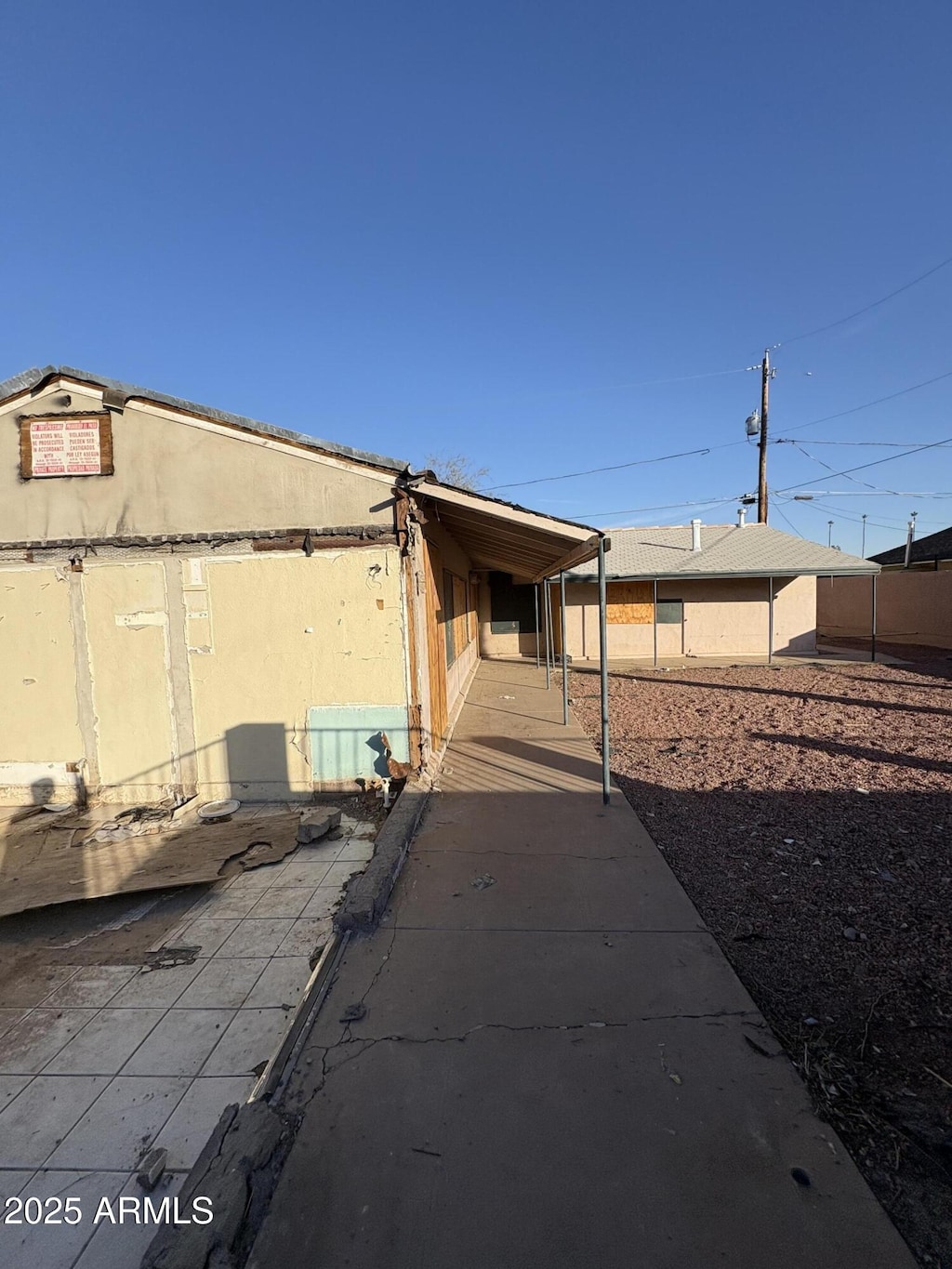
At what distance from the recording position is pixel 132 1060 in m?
2.77

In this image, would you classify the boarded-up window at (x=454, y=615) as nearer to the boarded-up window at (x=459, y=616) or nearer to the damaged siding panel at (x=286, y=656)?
the boarded-up window at (x=459, y=616)

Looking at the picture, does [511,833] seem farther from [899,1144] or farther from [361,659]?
[899,1144]

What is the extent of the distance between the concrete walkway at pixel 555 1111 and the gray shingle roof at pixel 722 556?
455 inches

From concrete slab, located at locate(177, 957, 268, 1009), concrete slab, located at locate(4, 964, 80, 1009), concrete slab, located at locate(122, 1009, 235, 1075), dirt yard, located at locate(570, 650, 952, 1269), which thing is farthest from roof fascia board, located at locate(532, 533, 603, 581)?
concrete slab, located at locate(4, 964, 80, 1009)

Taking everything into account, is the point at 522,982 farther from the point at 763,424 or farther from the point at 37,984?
the point at 763,424

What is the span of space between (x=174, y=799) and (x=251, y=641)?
6.31 ft

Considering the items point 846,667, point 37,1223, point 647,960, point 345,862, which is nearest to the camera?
point 37,1223

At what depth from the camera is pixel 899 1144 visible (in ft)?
6.82

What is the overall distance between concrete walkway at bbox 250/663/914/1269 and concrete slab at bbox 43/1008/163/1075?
965 millimetres

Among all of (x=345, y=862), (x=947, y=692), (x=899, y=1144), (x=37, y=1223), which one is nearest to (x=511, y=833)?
(x=345, y=862)

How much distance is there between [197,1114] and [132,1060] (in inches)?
23.2

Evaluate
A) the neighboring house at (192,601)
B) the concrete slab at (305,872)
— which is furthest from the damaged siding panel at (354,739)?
the concrete slab at (305,872)

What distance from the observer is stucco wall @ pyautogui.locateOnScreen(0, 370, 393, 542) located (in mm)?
5977

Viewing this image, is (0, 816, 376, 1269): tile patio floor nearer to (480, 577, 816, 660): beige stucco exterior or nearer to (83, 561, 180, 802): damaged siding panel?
(83, 561, 180, 802): damaged siding panel
